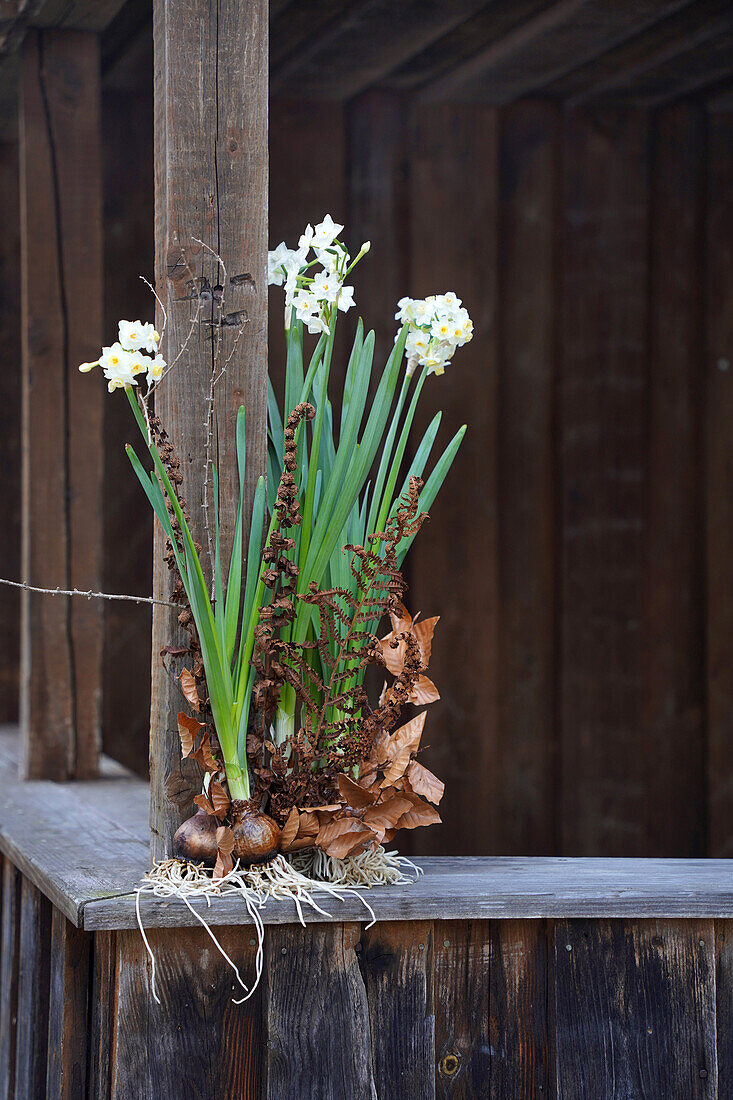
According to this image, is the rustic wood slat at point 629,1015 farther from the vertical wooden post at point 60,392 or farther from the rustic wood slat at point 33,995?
the vertical wooden post at point 60,392

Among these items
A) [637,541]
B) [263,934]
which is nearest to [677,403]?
[637,541]

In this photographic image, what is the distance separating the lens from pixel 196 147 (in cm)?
153

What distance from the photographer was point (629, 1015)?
1493 mm

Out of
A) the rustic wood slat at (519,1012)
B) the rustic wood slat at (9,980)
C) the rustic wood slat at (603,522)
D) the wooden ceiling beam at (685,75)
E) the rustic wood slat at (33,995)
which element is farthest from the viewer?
the rustic wood slat at (603,522)

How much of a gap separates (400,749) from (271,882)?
0.73ft

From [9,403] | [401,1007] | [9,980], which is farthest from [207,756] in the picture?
[9,403]

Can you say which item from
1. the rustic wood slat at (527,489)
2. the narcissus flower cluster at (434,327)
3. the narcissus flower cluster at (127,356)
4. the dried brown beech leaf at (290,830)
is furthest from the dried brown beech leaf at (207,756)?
the rustic wood slat at (527,489)

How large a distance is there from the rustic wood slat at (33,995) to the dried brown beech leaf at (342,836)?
1.84ft

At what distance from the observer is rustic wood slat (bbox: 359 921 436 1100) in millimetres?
1459

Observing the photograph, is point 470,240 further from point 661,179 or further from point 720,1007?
point 720,1007

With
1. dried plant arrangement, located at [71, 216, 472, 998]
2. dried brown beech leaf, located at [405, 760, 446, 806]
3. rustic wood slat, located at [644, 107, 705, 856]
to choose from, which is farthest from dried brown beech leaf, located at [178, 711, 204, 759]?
rustic wood slat, located at [644, 107, 705, 856]

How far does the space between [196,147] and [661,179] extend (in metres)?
2.07

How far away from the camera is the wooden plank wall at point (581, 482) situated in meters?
3.21

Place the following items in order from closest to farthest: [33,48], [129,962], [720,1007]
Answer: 1. [129,962]
2. [720,1007]
3. [33,48]
